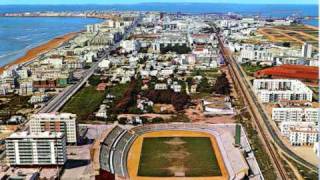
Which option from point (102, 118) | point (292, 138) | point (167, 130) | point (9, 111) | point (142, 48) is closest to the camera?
point (292, 138)

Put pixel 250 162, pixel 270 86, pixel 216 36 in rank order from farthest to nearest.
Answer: pixel 216 36 < pixel 270 86 < pixel 250 162

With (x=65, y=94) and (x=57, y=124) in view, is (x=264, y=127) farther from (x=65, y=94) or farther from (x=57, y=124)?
(x=65, y=94)

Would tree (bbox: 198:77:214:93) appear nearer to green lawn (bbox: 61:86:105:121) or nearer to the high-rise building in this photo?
green lawn (bbox: 61:86:105:121)

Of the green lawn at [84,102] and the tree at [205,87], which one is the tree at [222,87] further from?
the green lawn at [84,102]

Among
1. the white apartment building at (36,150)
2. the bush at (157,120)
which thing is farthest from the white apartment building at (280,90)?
the white apartment building at (36,150)

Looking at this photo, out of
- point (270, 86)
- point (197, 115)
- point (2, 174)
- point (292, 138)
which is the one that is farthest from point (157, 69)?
point (2, 174)

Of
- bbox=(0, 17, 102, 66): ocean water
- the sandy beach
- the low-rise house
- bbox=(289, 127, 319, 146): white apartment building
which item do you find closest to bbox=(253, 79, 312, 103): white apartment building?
the low-rise house

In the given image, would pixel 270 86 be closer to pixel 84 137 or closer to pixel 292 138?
pixel 292 138
